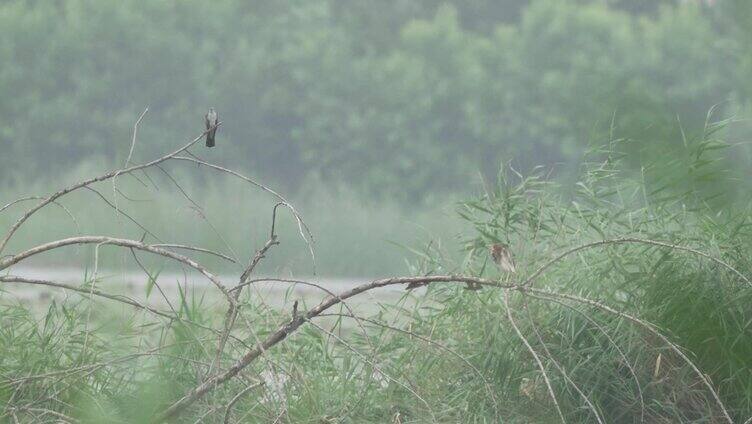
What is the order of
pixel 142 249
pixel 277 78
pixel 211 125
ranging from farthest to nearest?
1. pixel 277 78
2. pixel 211 125
3. pixel 142 249

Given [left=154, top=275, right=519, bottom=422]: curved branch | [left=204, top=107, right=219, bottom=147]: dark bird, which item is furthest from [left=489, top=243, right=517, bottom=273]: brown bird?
[left=204, top=107, right=219, bottom=147]: dark bird

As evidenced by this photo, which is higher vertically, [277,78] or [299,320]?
[277,78]

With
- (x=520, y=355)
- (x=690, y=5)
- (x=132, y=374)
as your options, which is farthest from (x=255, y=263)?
(x=690, y=5)

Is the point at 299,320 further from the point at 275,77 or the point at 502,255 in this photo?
the point at 275,77

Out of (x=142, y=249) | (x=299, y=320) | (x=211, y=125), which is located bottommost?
(x=299, y=320)

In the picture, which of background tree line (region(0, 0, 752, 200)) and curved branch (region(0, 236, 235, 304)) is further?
background tree line (region(0, 0, 752, 200))

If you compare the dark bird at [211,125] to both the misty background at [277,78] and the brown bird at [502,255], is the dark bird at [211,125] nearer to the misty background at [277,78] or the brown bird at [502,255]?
the brown bird at [502,255]

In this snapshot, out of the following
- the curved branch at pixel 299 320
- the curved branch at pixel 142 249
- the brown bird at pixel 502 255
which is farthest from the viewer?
the brown bird at pixel 502 255

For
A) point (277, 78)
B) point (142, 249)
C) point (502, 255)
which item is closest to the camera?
point (142, 249)

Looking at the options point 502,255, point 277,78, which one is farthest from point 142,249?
point 277,78

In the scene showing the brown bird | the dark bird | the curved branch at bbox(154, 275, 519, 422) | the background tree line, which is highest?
the background tree line

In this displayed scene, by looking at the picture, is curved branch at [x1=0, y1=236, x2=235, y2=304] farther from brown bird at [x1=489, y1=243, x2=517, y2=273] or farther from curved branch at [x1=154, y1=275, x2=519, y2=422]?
brown bird at [x1=489, y1=243, x2=517, y2=273]

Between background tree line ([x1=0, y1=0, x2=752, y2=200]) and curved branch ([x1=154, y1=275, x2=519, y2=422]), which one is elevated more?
background tree line ([x1=0, y1=0, x2=752, y2=200])

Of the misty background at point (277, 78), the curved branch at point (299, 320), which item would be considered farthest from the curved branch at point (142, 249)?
the misty background at point (277, 78)
